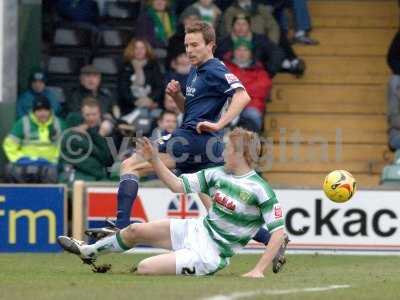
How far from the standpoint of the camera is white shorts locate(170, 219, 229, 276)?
10188 millimetres

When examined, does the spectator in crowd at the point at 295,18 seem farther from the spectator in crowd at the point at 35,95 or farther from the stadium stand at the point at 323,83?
the spectator in crowd at the point at 35,95

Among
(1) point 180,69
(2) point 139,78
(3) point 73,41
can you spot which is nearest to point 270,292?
(1) point 180,69

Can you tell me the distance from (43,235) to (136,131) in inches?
106

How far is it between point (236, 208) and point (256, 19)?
869 cm

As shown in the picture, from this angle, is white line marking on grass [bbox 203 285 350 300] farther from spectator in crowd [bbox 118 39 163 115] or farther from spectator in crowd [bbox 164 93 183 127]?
spectator in crowd [bbox 118 39 163 115]

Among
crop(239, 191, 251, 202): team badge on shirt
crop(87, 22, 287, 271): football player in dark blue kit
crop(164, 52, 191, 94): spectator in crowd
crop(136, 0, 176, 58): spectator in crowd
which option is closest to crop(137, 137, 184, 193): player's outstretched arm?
crop(239, 191, 251, 202): team badge on shirt

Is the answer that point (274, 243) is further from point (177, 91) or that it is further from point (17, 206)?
point (17, 206)

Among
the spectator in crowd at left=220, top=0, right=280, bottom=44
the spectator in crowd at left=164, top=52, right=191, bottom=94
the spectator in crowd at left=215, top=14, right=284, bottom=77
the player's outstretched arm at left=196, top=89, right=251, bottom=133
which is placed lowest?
the player's outstretched arm at left=196, top=89, right=251, bottom=133

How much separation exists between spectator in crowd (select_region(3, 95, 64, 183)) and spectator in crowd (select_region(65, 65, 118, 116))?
1.01 m

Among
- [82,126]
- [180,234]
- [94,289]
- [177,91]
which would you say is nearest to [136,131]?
[82,126]

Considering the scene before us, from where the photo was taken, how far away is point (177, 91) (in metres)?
11.4

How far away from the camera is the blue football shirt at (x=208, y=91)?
449 inches

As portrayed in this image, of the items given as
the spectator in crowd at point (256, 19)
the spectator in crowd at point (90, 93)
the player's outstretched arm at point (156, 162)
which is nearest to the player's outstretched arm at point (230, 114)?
the player's outstretched arm at point (156, 162)

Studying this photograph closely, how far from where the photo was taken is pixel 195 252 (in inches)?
401
